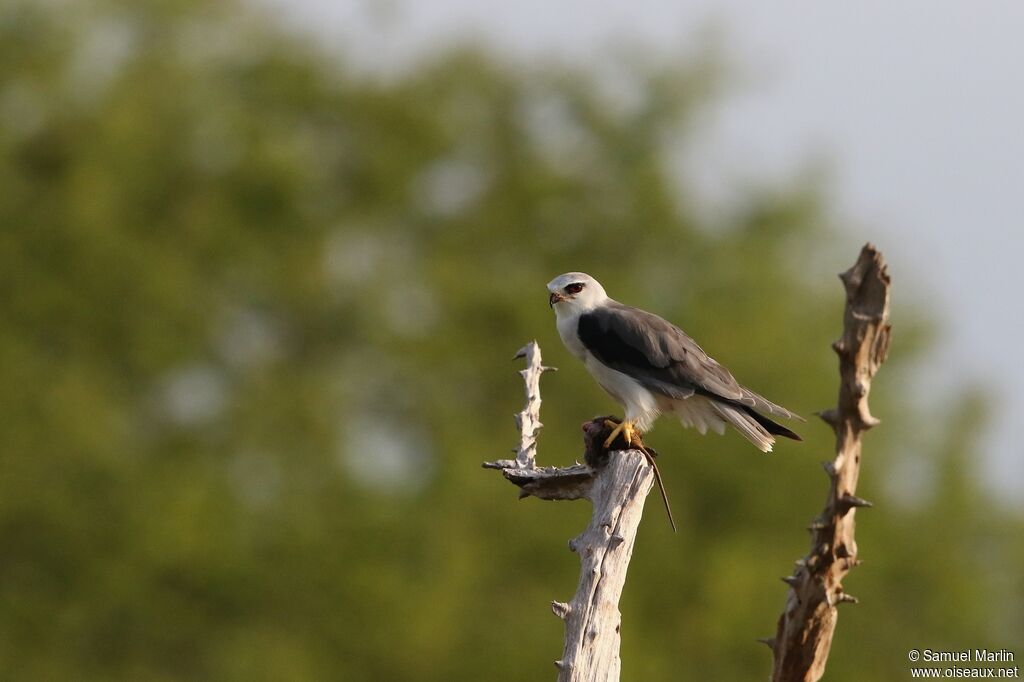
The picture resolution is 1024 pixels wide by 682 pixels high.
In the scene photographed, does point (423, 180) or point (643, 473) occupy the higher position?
point (423, 180)

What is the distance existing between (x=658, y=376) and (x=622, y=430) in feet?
3.51

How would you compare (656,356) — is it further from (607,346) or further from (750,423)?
(750,423)

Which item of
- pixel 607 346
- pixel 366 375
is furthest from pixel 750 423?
pixel 366 375

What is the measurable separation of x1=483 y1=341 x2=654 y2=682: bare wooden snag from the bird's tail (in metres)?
1.02

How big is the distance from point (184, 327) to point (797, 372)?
1291cm

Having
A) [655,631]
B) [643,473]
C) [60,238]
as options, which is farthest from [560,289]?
[60,238]

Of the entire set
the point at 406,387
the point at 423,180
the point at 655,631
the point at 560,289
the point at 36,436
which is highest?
the point at 423,180

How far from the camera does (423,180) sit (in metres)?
34.6

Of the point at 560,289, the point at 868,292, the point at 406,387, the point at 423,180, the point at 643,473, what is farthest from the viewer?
the point at 423,180

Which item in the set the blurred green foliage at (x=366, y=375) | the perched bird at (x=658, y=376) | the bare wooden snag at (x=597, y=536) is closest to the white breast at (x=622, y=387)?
the perched bird at (x=658, y=376)

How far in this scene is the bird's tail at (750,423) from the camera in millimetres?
7332

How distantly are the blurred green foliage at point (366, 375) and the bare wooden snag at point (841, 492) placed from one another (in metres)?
20.9

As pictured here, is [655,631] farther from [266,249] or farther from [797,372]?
[266,249]

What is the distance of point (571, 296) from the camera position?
8.53 meters
